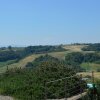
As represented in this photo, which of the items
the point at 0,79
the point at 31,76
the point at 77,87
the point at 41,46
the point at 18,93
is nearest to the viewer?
the point at 18,93

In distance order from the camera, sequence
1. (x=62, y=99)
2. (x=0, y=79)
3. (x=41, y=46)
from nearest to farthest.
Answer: (x=62, y=99) < (x=0, y=79) < (x=41, y=46)

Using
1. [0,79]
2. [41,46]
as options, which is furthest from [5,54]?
[0,79]

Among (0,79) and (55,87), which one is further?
(0,79)

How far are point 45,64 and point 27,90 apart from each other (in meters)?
4.53

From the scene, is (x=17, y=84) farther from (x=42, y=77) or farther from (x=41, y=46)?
(x=41, y=46)

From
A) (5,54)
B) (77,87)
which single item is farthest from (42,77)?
(5,54)

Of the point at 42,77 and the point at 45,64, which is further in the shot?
the point at 45,64

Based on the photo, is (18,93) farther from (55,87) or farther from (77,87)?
(77,87)

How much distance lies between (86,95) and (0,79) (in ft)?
22.9

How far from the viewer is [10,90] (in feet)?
56.1

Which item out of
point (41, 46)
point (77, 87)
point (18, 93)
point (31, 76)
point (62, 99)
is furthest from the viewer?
point (41, 46)

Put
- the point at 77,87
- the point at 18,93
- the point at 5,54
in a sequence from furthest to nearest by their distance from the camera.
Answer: the point at 5,54 → the point at 77,87 → the point at 18,93

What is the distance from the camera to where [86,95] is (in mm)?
15508

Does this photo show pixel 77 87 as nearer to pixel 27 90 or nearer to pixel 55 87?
pixel 55 87
